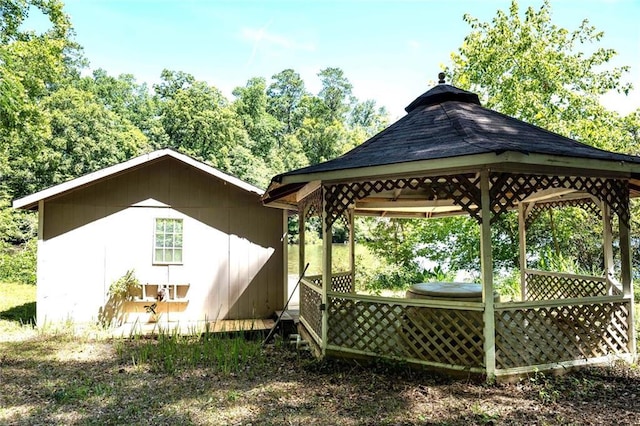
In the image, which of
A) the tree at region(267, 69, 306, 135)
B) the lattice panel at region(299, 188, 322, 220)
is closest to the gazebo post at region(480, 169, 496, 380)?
the lattice panel at region(299, 188, 322, 220)

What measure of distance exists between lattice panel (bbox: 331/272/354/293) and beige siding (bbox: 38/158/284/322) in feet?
4.70

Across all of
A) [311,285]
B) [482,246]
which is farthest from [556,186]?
[311,285]

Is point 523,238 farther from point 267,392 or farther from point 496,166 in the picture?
point 267,392

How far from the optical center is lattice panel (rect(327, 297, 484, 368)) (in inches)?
182

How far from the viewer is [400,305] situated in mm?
4973

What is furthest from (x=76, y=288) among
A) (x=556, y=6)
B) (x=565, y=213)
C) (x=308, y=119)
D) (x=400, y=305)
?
(x=308, y=119)

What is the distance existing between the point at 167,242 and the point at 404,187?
520 cm

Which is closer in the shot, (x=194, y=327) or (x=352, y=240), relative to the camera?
(x=194, y=327)

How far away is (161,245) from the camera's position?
821 centimetres

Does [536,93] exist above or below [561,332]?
→ above

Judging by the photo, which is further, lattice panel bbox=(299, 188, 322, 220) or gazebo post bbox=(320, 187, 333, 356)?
lattice panel bbox=(299, 188, 322, 220)

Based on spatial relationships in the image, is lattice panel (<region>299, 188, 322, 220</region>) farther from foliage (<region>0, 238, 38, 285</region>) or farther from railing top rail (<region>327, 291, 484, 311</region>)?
foliage (<region>0, 238, 38, 285</region>)

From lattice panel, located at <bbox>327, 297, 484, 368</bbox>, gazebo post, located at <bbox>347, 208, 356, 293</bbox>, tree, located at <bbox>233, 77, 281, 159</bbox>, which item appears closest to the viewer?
lattice panel, located at <bbox>327, 297, 484, 368</bbox>

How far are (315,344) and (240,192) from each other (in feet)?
12.5
